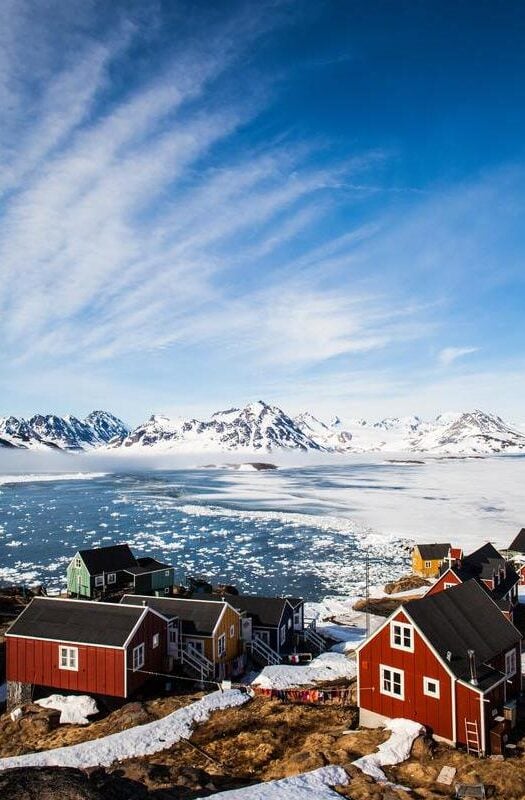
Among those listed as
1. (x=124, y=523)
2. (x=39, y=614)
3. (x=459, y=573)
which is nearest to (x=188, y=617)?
(x=39, y=614)

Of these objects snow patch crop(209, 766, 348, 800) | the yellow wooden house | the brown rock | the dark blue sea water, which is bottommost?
the dark blue sea water

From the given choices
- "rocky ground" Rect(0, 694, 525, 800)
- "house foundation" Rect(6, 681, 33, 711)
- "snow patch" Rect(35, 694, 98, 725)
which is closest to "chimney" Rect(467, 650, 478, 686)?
"rocky ground" Rect(0, 694, 525, 800)

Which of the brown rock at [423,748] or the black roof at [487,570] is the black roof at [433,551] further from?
the brown rock at [423,748]

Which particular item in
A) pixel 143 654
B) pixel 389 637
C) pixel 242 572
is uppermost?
pixel 389 637

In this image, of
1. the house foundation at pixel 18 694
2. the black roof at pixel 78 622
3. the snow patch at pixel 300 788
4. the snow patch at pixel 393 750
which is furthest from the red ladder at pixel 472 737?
the house foundation at pixel 18 694

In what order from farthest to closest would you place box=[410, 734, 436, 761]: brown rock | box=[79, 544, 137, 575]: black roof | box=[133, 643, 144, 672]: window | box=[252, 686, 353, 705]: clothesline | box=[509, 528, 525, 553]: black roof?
box=[509, 528, 525, 553]: black roof < box=[79, 544, 137, 575]: black roof < box=[133, 643, 144, 672]: window < box=[252, 686, 353, 705]: clothesline < box=[410, 734, 436, 761]: brown rock

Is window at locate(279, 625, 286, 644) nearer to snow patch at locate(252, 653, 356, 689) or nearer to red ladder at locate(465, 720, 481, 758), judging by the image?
snow patch at locate(252, 653, 356, 689)

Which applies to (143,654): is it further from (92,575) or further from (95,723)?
(92,575)

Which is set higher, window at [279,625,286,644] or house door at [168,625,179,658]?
house door at [168,625,179,658]
